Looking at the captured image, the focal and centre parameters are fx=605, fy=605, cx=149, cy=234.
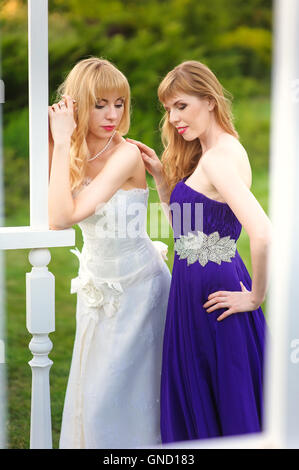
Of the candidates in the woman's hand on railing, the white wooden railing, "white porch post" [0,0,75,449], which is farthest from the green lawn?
the white wooden railing

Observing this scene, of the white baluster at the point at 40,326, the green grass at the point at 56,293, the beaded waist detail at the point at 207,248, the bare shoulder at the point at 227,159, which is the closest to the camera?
the white baluster at the point at 40,326

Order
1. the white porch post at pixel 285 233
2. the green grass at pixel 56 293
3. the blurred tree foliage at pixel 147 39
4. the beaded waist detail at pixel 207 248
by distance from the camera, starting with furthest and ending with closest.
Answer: the blurred tree foliage at pixel 147 39
the green grass at pixel 56 293
the beaded waist detail at pixel 207 248
the white porch post at pixel 285 233

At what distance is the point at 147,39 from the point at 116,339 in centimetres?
773

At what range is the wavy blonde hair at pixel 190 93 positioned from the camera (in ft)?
7.65

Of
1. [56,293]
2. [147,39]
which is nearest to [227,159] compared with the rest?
[56,293]

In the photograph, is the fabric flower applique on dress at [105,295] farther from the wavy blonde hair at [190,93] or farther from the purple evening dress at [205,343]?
the wavy blonde hair at [190,93]

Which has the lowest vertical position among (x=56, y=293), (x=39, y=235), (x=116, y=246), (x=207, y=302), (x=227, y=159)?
(x=207, y=302)

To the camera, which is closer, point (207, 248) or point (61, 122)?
point (61, 122)

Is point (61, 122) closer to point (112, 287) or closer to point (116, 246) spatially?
point (116, 246)

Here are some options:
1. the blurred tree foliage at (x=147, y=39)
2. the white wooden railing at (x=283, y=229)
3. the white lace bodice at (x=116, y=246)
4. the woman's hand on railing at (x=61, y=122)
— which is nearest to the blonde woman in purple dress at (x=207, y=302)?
the white lace bodice at (x=116, y=246)

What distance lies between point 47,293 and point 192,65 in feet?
3.43

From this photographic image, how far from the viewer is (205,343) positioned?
7.66 ft

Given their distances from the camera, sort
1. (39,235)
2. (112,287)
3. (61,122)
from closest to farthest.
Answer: (39,235) → (61,122) → (112,287)

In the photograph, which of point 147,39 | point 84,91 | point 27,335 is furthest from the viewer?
point 147,39
